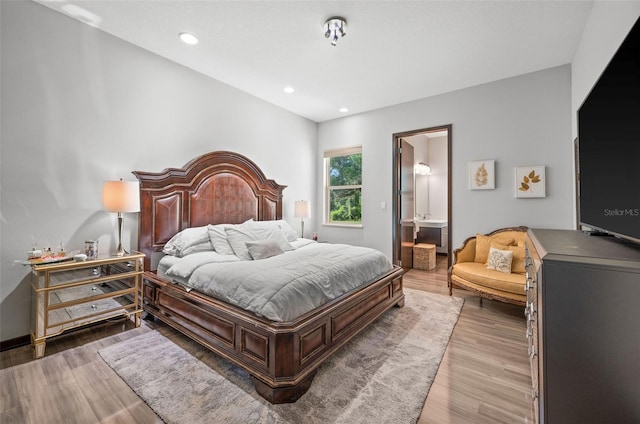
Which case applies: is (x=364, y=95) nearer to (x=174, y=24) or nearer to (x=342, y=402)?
(x=174, y=24)

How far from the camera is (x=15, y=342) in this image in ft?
7.68

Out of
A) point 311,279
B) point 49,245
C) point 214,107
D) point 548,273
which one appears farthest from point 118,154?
point 548,273

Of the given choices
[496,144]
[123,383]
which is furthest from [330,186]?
[123,383]

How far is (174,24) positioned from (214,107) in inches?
48.4

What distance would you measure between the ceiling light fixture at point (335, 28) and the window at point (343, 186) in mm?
2628

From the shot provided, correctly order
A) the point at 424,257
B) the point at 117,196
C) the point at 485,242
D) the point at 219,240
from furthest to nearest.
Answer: the point at 424,257, the point at 485,242, the point at 219,240, the point at 117,196

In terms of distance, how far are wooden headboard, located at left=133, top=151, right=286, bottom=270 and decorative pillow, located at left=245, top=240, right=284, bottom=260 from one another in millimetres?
985

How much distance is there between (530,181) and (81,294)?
5072 mm

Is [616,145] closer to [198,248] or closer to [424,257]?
[198,248]

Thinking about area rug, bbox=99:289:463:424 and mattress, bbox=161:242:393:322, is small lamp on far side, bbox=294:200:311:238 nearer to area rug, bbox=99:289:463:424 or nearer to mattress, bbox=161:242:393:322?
mattress, bbox=161:242:393:322

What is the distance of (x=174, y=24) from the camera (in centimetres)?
267

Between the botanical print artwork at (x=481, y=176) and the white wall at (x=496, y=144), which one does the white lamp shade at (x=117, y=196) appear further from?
the botanical print artwork at (x=481, y=176)

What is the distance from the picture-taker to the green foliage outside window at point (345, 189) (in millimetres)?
5309

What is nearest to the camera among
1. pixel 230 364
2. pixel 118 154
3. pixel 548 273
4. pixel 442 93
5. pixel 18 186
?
pixel 548 273
